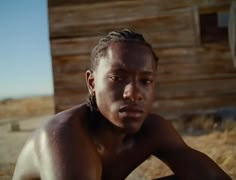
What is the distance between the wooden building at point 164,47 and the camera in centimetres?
605

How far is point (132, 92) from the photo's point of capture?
1.62 meters

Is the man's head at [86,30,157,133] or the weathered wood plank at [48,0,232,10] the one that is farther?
the weathered wood plank at [48,0,232,10]

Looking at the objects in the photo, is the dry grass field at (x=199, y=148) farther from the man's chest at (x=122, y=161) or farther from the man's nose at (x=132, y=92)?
the man's nose at (x=132, y=92)

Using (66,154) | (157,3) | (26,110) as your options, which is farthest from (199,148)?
(26,110)

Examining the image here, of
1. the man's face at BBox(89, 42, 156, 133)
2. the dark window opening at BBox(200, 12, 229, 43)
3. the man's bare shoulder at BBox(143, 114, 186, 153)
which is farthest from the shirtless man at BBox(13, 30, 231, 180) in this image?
the dark window opening at BBox(200, 12, 229, 43)

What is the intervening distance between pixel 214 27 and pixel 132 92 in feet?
17.6

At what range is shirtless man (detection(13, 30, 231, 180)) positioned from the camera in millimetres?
1592

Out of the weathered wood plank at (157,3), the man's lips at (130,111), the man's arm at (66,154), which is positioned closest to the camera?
the man's arm at (66,154)

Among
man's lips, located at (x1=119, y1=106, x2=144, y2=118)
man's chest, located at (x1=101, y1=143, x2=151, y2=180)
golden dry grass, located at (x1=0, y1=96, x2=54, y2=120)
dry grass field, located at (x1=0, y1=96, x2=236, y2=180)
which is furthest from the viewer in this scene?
golden dry grass, located at (x1=0, y1=96, x2=54, y2=120)

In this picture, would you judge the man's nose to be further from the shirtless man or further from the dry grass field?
the dry grass field

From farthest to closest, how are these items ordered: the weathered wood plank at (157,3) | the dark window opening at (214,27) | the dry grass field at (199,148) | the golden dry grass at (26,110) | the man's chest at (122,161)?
1. the golden dry grass at (26,110)
2. the dark window opening at (214,27)
3. the weathered wood plank at (157,3)
4. the dry grass field at (199,148)
5. the man's chest at (122,161)

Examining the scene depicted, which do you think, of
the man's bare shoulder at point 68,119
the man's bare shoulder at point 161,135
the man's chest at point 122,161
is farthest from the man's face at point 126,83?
the man's bare shoulder at point 161,135

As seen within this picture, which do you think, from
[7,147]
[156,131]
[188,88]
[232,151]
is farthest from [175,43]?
[156,131]

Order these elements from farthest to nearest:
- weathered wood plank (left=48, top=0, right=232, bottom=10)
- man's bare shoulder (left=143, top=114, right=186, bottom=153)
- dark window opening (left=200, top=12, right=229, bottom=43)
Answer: dark window opening (left=200, top=12, right=229, bottom=43) → weathered wood plank (left=48, top=0, right=232, bottom=10) → man's bare shoulder (left=143, top=114, right=186, bottom=153)
